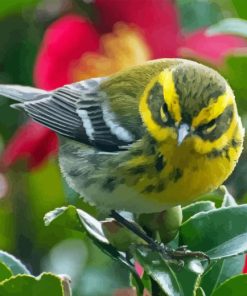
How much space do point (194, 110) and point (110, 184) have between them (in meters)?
0.30

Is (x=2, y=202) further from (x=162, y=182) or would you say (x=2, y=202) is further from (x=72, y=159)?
(x=162, y=182)

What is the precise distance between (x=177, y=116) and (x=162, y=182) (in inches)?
6.9

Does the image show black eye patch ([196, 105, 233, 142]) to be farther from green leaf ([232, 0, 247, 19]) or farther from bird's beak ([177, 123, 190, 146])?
green leaf ([232, 0, 247, 19])

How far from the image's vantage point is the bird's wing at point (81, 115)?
2.04 meters

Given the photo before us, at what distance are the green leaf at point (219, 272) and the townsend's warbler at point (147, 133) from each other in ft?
0.45

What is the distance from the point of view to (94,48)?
2.38 meters

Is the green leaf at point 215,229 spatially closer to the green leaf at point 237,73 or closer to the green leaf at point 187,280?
the green leaf at point 187,280

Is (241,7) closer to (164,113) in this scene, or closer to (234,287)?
(164,113)

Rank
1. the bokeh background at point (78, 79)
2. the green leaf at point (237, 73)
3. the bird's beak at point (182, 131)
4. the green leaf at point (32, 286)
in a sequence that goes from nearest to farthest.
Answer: the green leaf at point (32, 286), the bird's beak at point (182, 131), the green leaf at point (237, 73), the bokeh background at point (78, 79)

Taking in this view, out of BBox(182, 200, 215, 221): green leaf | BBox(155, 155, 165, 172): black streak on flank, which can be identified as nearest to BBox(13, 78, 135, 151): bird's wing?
BBox(155, 155, 165, 172): black streak on flank

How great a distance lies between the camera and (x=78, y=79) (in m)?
2.40

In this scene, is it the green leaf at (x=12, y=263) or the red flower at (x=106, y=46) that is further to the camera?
the red flower at (x=106, y=46)

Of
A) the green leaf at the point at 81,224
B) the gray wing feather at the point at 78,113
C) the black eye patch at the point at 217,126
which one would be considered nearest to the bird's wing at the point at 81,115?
the gray wing feather at the point at 78,113

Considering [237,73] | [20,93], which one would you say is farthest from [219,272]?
[20,93]
